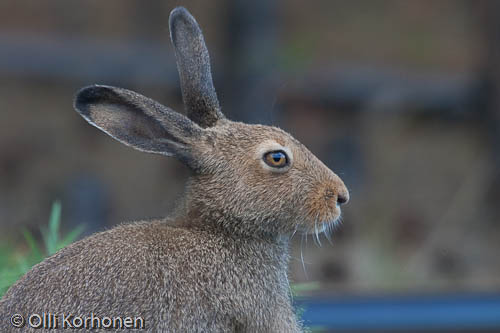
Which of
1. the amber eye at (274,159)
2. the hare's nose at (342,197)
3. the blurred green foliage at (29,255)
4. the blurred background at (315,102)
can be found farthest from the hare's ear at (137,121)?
the blurred background at (315,102)

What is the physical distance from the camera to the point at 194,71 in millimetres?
3359

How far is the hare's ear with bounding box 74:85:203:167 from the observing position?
9.70 ft

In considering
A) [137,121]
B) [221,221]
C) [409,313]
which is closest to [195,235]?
[221,221]

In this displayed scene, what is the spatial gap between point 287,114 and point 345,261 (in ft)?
7.42

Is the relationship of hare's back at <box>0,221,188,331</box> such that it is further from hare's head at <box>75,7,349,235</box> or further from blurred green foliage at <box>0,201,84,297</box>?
blurred green foliage at <box>0,201,84,297</box>

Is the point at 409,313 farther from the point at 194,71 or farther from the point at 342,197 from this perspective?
the point at 194,71

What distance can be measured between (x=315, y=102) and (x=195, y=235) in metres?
6.32

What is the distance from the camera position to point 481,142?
9.00m

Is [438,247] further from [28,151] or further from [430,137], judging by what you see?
[28,151]

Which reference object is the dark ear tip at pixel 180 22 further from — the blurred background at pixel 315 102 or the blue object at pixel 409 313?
the blurred background at pixel 315 102

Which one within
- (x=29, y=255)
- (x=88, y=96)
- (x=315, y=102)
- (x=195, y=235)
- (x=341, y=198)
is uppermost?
(x=315, y=102)

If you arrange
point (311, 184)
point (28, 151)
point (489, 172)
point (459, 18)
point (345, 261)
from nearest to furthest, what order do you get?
point (311, 184) → point (345, 261) → point (489, 172) → point (28, 151) → point (459, 18)

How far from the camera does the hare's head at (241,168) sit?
3.07 meters

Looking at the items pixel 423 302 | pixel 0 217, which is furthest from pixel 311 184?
pixel 0 217
